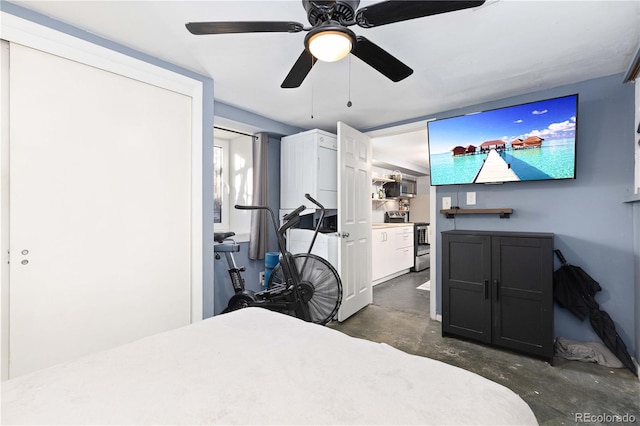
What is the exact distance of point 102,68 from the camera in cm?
184

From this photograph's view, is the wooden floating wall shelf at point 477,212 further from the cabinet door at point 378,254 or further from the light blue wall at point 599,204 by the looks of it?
the cabinet door at point 378,254

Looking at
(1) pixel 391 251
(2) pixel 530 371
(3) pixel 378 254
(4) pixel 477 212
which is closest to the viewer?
(2) pixel 530 371

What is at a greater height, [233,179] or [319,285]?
[233,179]

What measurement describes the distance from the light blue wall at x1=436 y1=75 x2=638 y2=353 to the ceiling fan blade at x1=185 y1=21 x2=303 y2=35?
2.45 m

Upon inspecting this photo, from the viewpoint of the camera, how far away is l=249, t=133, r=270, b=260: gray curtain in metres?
3.25

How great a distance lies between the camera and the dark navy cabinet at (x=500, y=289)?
2242mm

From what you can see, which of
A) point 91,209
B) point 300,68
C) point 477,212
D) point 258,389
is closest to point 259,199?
point 91,209

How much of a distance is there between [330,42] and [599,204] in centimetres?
253

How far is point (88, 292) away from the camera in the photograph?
5.88ft

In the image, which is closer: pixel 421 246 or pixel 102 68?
pixel 102 68

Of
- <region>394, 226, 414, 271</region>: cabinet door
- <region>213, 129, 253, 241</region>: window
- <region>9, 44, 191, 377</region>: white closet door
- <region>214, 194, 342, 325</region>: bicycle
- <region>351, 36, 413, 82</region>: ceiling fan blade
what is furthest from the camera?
<region>394, 226, 414, 271</region>: cabinet door

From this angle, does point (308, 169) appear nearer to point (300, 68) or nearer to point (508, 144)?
point (300, 68)

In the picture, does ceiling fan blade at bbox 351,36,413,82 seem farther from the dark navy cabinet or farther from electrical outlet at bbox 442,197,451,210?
electrical outlet at bbox 442,197,451,210

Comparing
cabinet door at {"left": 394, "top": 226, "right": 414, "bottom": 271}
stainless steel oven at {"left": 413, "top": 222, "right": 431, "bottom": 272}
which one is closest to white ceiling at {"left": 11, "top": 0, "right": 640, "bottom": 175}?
cabinet door at {"left": 394, "top": 226, "right": 414, "bottom": 271}
